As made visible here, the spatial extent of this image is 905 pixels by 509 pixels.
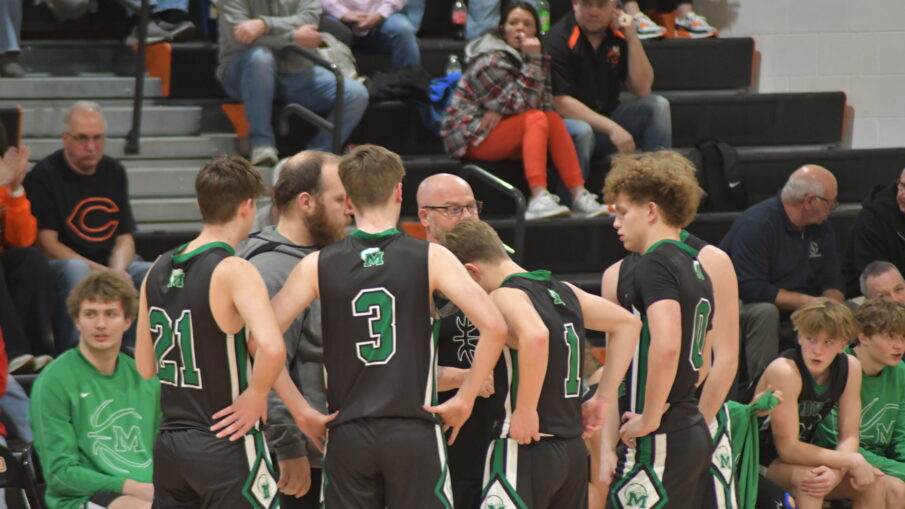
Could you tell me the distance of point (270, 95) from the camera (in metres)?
6.99

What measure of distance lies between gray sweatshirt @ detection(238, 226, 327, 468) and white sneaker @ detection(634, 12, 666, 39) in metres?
5.39

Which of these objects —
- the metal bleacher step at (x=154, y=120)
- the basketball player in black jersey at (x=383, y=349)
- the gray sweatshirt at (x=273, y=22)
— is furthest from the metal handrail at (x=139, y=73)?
the basketball player in black jersey at (x=383, y=349)

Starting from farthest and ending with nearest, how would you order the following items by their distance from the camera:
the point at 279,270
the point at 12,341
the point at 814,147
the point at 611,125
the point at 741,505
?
1. the point at 814,147
2. the point at 611,125
3. the point at 12,341
4. the point at 741,505
5. the point at 279,270

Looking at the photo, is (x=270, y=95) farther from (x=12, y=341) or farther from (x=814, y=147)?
(x=814, y=147)

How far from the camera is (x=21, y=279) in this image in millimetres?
5652

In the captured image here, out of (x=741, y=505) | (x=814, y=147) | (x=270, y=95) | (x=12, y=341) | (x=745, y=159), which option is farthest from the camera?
(x=814, y=147)

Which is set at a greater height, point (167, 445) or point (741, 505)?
point (167, 445)

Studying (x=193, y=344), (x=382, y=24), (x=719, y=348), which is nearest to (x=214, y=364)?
(x=193, y=344)

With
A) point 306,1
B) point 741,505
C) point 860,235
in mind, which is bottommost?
point 741,505

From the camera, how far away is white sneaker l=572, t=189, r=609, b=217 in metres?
7.18

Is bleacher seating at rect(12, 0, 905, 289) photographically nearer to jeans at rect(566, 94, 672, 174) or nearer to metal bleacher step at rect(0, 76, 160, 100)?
metal bleacher step at rect(0, 76, 160, 100)

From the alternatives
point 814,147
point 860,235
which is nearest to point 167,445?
point 860,235

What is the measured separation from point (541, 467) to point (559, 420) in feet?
0.49

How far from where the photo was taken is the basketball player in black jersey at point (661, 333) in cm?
387
